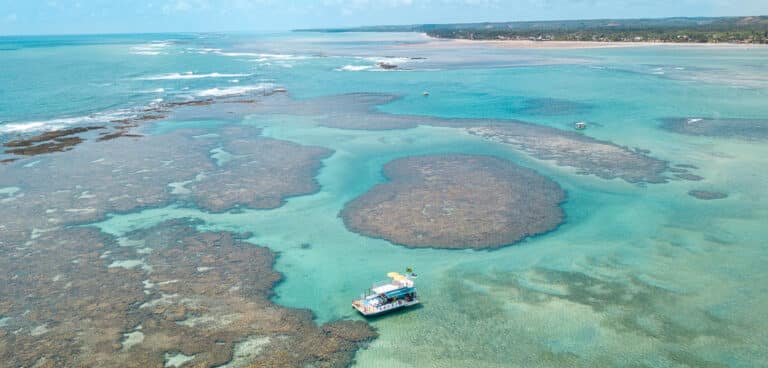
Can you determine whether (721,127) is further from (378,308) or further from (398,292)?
(378,308)

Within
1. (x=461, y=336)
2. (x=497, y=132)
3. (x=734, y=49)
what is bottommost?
(x=461, y=336)

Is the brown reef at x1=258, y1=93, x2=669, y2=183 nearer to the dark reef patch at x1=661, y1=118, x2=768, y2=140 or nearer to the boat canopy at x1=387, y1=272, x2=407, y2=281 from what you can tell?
the dark reef patch at x1=661, y1=118, x2=768, y2=140

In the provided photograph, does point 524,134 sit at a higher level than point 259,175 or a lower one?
higher

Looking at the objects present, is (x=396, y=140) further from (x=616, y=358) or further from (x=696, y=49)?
(x=696, y=49)

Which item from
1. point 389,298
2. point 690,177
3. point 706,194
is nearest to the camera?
point 389,298

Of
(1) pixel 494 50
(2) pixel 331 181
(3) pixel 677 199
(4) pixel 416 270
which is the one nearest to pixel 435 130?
(2) pixel 331 181

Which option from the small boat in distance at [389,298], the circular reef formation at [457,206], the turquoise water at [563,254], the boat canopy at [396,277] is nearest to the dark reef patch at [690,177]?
the turquoise water at [563,254]

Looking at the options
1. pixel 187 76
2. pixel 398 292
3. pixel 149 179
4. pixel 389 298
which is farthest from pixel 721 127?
pixel 187 76
